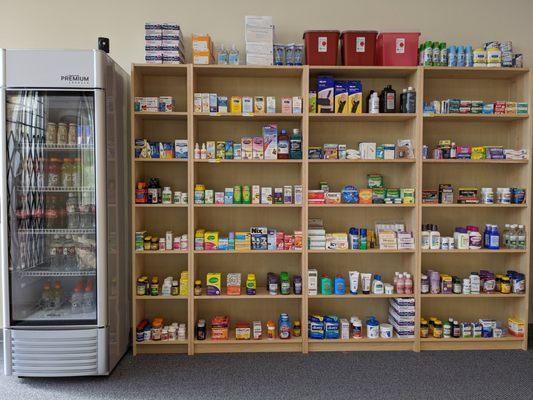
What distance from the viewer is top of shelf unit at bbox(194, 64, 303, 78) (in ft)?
12.3

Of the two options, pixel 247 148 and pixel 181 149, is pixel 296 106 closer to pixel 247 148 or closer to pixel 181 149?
pixel 247 148

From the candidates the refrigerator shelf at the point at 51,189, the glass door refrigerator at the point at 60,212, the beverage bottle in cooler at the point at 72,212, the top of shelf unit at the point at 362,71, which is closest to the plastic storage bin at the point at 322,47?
the top of shelf unit at the point at 362,71

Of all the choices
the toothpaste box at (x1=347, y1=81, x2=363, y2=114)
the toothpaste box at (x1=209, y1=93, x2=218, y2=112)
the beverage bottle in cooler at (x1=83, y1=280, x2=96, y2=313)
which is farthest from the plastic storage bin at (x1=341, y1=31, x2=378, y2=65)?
the beverage bottle in cooler at (x1=83, y1=280, x2=96, y2=313)

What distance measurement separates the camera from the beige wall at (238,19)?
409 centimetres

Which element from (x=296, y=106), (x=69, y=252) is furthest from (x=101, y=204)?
(x=296, y=106)

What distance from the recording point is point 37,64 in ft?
10.6

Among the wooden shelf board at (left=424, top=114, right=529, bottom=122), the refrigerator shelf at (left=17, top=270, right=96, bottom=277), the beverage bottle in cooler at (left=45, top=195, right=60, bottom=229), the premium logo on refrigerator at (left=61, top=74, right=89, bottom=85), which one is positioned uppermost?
the premium logo on refrigerator at (left=61, top=74, right=89, bottom=85)

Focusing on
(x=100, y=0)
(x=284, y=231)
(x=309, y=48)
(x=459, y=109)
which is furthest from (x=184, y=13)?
(x=459, y=109)

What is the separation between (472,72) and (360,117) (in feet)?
3.90

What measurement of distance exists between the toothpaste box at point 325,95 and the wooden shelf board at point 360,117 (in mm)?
88

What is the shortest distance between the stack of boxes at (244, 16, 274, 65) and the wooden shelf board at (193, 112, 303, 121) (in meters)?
0.49

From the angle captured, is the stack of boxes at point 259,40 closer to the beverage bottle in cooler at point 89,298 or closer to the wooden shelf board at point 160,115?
the wooden shelf board at point 160,115

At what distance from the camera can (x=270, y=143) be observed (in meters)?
3.85

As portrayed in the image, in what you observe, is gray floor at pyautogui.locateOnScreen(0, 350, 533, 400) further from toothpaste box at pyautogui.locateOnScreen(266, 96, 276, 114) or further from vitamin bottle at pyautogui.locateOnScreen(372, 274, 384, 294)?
toothpaste box at pyautogui.locateOnScreen(266, 96, 276, 114)
